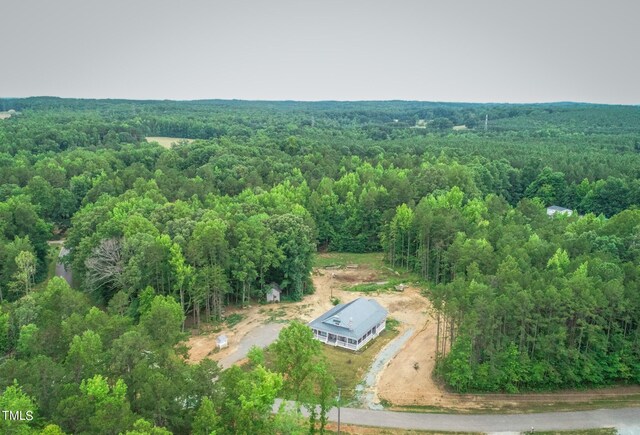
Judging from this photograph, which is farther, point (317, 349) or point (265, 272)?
point (265, 272)

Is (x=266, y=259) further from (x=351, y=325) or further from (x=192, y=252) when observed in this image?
(x=351, y=325)

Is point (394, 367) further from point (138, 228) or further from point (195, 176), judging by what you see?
point (195, 176)

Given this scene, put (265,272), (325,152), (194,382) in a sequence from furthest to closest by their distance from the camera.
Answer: (325,152) → (265,272) → (194,382)

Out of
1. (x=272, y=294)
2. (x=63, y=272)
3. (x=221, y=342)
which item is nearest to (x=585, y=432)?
(x=221, y=342)

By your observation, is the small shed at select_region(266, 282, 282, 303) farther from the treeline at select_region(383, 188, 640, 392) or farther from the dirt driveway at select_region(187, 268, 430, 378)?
the treeline at select_region(383, 188, 640, 392)

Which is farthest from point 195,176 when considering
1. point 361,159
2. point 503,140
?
point 503,140

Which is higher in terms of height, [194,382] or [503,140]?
[503,140]

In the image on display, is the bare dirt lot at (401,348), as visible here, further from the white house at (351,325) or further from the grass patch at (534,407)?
the white house at (351,325)

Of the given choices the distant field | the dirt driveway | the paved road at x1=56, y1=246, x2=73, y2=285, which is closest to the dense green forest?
the paved road at x1=56, y1=246, x2=73, y2=285
